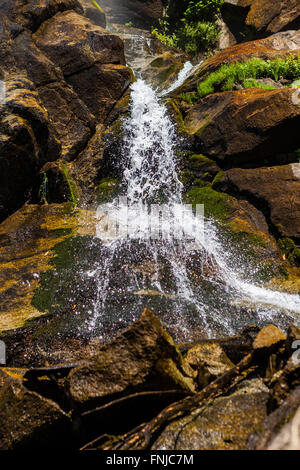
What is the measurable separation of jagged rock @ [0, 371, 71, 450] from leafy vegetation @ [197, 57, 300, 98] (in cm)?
797

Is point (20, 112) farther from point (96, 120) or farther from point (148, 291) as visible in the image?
point (148, 291)

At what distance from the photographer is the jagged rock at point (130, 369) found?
1869 mm

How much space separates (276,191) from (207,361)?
4.17 m

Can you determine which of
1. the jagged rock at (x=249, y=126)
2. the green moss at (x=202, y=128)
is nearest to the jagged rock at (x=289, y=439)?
the jagged rock at (x=249, y=126)

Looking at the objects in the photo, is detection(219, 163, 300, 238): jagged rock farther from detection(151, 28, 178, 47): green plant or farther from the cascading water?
detection(151, 28, 178, 47): green plant

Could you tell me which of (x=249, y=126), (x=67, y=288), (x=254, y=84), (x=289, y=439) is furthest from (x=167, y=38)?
(x=289, y=439)

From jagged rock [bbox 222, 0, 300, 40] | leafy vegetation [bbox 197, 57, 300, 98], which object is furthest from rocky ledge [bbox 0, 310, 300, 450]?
jagged rock [bbox 222, 0, 300, 40]

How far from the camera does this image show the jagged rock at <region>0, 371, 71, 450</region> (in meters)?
1.78

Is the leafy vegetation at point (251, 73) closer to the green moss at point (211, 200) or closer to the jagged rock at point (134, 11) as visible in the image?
the green moss at point (211, 200)

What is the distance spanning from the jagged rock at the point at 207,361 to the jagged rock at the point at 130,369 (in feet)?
0.88

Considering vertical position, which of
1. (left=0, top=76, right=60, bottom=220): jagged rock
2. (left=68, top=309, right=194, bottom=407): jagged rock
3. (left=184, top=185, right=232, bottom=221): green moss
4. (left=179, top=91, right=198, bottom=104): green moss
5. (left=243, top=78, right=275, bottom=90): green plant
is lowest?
(left=68, top=309, right=194, bottom=407): jagged rock

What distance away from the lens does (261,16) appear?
10195 mm
